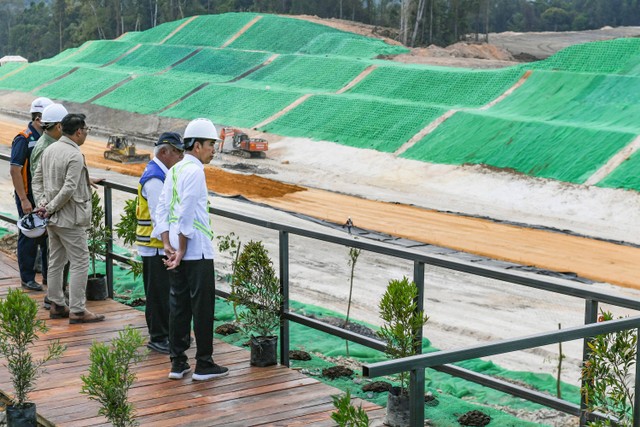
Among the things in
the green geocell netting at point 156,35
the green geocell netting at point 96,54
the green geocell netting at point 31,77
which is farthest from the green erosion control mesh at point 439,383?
the green geocell netting at point 156,35

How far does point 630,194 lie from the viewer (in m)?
26.3

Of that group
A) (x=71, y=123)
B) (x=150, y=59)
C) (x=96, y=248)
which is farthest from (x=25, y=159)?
(x=150, y=59)

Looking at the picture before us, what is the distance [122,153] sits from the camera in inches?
1310

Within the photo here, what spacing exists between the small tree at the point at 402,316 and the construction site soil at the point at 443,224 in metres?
1.98

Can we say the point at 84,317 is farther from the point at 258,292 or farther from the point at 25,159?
the point at 258,292

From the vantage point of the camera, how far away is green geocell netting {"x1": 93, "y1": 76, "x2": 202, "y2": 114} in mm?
47200

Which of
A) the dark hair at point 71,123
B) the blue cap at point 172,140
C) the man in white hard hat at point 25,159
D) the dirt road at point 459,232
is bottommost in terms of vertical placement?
the dirt road at point 459,232

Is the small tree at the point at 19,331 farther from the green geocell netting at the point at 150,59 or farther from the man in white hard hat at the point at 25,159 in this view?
the green geocell netting at the point at 150,59

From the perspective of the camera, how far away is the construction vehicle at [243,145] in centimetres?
3475

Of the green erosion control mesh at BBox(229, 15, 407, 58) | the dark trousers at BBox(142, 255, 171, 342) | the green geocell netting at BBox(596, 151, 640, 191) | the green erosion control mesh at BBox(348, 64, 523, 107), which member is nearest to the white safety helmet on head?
the dark trousers at BBox(142, 255, 171, 342)

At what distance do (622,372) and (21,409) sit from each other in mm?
3625

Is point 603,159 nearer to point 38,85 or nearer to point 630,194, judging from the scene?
point 630,194

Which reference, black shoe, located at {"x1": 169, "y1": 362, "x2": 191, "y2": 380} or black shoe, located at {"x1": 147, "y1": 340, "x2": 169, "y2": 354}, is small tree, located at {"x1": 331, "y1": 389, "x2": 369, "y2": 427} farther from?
black shoe, located at {"x1": 147, "y1": 340, "x2": 169, "y2": 354}

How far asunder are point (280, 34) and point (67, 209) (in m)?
47.8
